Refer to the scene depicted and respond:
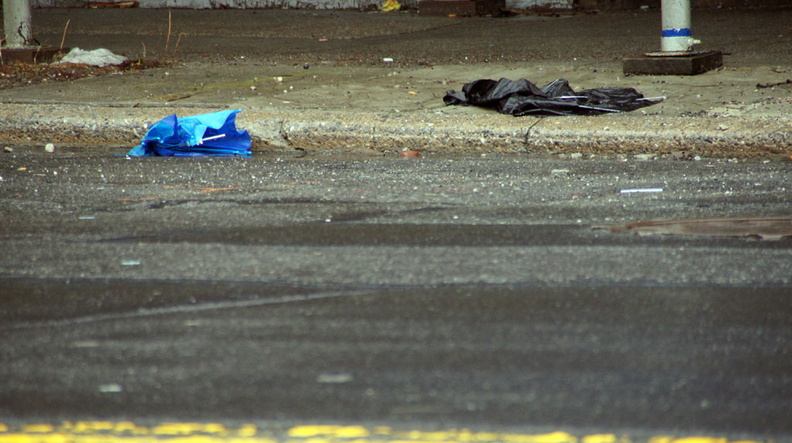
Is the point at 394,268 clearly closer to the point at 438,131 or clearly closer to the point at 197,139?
the point at 438,131

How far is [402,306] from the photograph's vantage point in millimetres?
3145

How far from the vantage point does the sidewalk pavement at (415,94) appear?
6062 mm

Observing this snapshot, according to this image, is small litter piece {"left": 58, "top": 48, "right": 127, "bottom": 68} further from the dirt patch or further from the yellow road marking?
the yellow road marking

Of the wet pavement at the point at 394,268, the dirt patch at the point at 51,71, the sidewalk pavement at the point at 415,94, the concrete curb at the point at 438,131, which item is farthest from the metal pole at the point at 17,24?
the concrete curb at the point at 438,131

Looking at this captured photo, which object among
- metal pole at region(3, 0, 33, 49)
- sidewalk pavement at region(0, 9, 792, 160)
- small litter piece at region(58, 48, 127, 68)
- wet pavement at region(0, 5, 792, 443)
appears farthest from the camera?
small litter piece at region(58, 48, 127, 68)

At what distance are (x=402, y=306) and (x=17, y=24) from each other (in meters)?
7.30

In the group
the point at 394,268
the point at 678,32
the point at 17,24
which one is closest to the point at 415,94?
the point at 678,32

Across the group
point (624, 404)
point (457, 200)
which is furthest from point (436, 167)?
point (624, 404)

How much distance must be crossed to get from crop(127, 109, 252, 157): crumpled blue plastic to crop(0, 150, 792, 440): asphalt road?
114cm

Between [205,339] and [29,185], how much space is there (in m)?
2.89

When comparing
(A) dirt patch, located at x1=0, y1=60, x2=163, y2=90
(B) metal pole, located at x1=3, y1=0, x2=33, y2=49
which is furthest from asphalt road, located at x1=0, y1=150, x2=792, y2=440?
(B) metal pole, located at x1=3, y1=0, x2=33, y2=49

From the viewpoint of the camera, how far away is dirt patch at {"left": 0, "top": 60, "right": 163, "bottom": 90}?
8.33m

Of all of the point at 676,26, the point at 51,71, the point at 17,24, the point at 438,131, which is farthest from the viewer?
the point at 17,24

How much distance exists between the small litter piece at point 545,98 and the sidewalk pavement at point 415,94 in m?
0.11
